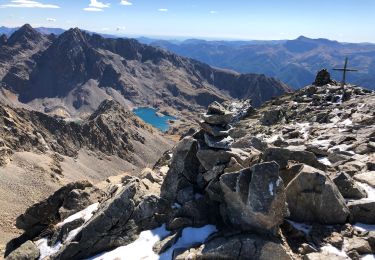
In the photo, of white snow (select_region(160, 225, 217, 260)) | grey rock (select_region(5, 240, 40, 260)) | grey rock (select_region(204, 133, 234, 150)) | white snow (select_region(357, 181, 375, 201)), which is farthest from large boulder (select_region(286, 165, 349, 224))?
grey rock (select_region(5, 240, 40, 260))

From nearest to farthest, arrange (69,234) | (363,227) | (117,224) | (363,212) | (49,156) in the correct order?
(363,227) < (363,212) < (117,224) < (69,234) < (49,156)

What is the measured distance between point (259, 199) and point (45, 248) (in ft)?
51.7

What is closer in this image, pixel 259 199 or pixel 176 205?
pixel 259 199

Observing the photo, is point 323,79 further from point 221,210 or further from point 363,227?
point 221,210

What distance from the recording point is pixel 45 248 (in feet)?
91.2

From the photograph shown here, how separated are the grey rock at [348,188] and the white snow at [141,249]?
441 inches

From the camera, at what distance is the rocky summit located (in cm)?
2112

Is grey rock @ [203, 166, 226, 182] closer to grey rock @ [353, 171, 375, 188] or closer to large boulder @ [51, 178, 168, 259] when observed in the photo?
large boulder @ [51, 178, 168, 259]

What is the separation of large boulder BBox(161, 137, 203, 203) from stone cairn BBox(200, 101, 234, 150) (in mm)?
1442

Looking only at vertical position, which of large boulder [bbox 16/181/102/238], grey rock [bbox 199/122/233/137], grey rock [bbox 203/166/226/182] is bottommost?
large boulder [bbox 16/181/102/238]

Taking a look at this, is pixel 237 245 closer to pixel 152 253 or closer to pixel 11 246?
pixel 152 253

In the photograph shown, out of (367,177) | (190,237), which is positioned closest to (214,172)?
(190,237)

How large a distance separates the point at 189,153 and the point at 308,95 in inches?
2373

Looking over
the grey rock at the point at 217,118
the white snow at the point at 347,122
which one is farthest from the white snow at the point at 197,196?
the white snow at the point at 347,122
